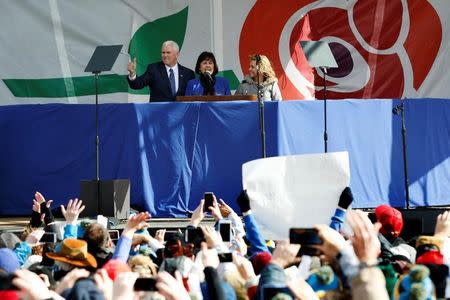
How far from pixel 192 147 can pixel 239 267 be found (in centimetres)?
841

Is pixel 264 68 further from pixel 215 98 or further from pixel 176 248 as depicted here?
pixel 176 248

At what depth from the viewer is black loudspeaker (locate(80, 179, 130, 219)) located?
1271cm

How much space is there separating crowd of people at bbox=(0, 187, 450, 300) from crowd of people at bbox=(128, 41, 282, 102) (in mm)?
5829

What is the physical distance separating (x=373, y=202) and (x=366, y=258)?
9886 mm

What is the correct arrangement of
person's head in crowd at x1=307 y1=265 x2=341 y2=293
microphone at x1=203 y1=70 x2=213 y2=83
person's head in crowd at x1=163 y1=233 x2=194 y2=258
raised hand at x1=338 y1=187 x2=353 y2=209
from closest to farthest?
person's head in crowd at x1=307 y1=265 x2=341 y2=293
person's head in crowd at x1=163 y1=233 x2=194 y2=258
raised hand at x1=338 y1=187 x2=353 y2=209
microphone at x1=203 y1=70 x2=213 y2=83

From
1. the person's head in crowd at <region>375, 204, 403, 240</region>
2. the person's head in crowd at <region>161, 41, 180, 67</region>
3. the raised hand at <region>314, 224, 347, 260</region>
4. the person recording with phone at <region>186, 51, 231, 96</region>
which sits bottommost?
the person's head in crowd at <region>375, 204, 403, 240</region>

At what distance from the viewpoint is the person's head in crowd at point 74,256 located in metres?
6.08

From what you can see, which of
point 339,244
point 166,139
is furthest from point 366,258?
point 166,139

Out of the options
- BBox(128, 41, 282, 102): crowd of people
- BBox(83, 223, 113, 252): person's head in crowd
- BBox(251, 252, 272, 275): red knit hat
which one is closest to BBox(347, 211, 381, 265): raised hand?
BBox(251, 252, 272, 275): red knit hat

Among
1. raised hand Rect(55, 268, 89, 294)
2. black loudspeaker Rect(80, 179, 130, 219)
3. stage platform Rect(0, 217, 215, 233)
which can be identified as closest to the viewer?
raised hand Rect(55, 268, 89, 294)

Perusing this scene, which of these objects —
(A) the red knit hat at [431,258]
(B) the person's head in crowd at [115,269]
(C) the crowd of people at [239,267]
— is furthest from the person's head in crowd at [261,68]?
(B) the person's head in crowd at [115,269]

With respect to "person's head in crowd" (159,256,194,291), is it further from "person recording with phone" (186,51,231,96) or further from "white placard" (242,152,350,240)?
"person recording with phone" (186,51,231,96)

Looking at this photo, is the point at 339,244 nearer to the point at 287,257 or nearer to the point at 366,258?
the point at 366,258

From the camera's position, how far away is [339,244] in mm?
4090
